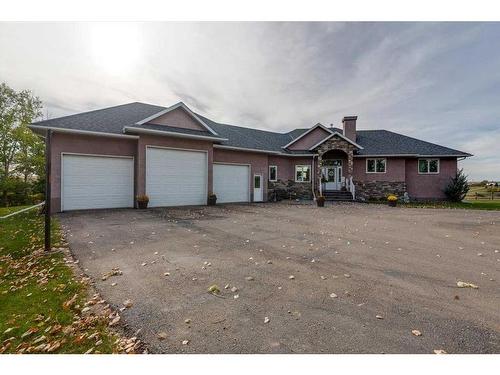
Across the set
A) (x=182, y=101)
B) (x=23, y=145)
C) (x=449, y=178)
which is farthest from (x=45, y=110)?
(x=449, y=178)

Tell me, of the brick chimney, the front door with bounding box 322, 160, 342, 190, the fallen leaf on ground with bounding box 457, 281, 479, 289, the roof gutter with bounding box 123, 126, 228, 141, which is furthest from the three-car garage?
the fallen leaf on ground with bounding box 457, 281, 479, 289

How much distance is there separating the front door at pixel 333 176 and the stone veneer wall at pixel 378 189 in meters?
1.56

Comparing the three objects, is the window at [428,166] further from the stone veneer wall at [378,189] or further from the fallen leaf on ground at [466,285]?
the fallen leaf on ground at [466,285]

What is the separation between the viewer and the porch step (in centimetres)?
1980

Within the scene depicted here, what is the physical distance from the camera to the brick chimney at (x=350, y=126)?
72.9ft

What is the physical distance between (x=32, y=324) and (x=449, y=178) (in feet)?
87.0

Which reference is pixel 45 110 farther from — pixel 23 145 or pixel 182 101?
pixel 182 101

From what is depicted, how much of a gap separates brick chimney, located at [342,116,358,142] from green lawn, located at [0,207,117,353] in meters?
23.1

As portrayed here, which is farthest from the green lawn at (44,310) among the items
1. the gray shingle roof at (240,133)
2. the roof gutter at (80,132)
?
the gray shingle roof at (240,133)

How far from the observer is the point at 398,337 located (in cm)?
251

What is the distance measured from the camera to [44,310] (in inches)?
120

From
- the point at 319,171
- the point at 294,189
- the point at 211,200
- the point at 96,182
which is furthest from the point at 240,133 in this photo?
the point at 96,182

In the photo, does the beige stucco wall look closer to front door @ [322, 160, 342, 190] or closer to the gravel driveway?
front door @ [322, 160, 342, 190]

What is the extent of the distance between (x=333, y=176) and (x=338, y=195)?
241cm
